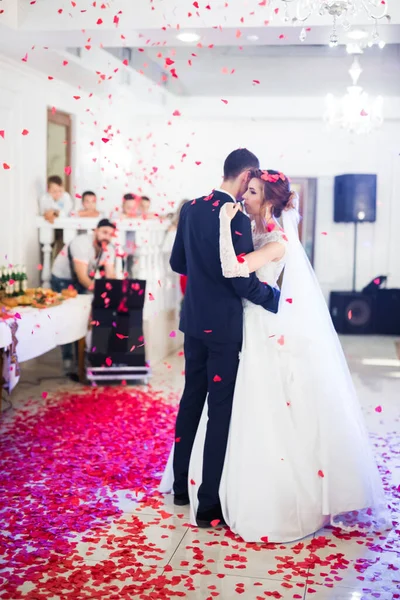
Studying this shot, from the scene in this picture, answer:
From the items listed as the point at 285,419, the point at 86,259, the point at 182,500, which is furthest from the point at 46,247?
the point at 285,419

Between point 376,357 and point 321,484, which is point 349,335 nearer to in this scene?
point 376,357

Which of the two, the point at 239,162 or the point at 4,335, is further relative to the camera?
the point at 4,335

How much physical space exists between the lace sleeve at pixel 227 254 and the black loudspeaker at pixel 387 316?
7479 mm

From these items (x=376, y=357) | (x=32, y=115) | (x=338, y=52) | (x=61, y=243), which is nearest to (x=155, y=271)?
(x=61, y=243)

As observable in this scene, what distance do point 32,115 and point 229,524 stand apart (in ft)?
16.8

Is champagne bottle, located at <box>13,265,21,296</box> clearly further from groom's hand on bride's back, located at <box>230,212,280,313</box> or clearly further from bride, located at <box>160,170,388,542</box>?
groom's hand on bride's back, located at <box>230,212,280,313</box>

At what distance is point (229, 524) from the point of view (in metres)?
3.35

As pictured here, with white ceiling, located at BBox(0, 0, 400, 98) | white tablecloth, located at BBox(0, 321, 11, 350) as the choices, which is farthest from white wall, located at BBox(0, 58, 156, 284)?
white tablecloth, located at BBox(0, 321, 11, 350)

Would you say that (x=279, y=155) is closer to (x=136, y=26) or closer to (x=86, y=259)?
(x=86, y=259)

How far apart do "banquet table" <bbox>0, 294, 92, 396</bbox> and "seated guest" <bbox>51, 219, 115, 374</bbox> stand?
0.18 meters

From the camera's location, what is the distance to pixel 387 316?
34.2 feet

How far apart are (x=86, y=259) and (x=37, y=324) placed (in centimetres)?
139

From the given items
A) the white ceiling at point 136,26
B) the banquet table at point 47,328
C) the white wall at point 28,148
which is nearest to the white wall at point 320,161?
the white wall at point 28,148

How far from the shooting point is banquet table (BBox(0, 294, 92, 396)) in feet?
16.3
